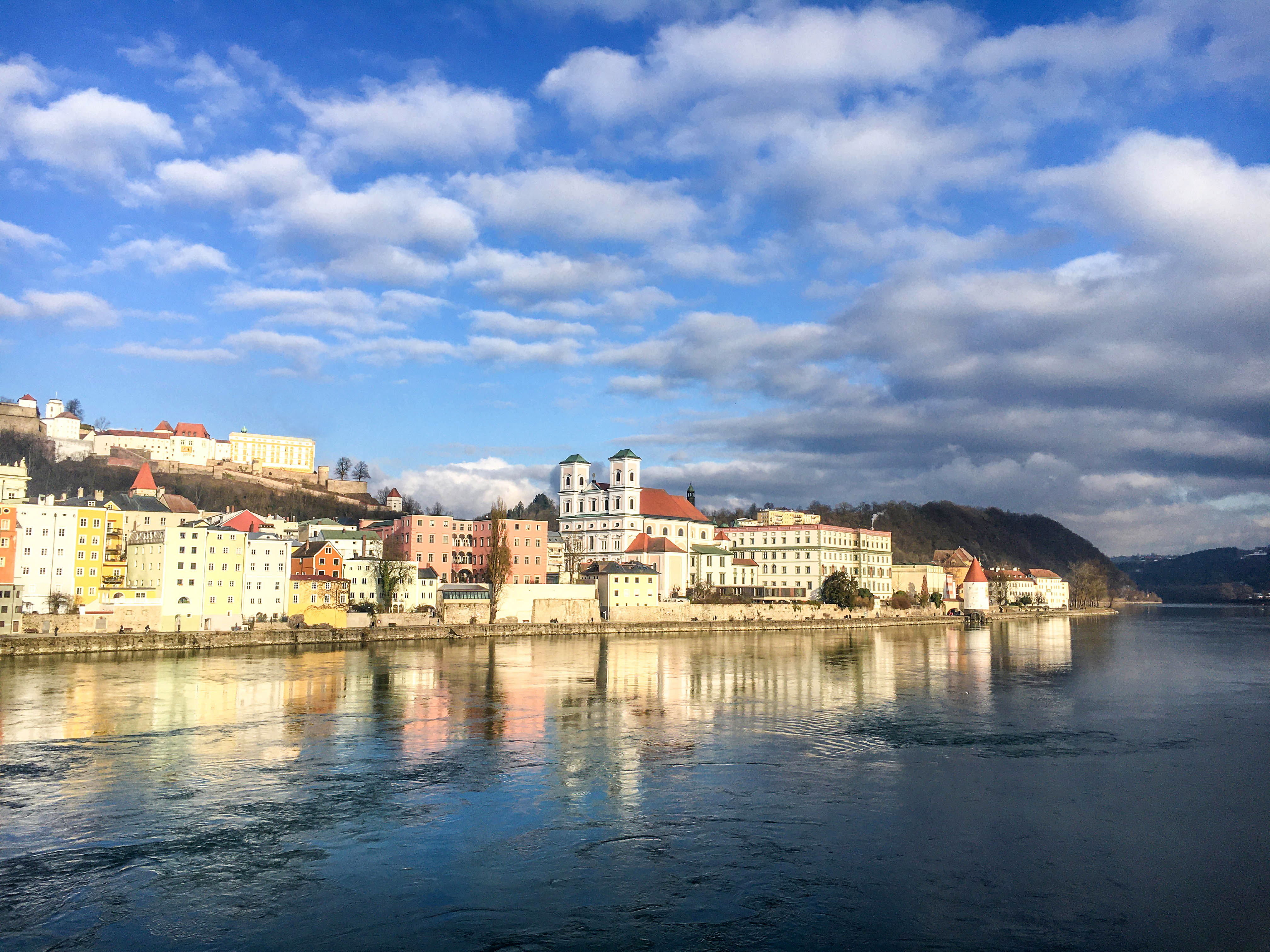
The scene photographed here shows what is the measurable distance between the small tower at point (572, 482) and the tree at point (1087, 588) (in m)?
66.5

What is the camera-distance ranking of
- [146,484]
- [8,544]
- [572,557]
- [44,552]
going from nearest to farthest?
[8,544], [44,552], [146,484], [572,557]

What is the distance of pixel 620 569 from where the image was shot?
216ft

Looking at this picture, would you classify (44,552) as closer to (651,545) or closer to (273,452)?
(651,545)

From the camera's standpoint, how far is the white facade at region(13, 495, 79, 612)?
44.6 m

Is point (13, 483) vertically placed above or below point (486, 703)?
above

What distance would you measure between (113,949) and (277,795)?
5.65m

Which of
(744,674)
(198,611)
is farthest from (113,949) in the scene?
(198,611)

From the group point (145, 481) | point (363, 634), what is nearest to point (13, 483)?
point (145, 481)

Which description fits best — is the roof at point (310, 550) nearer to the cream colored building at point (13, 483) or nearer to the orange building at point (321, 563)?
the orange building at point (321, 563)

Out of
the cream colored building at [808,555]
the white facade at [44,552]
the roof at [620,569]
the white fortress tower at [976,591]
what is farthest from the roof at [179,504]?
the white fortress tower at [976,591]

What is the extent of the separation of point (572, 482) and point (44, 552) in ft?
155

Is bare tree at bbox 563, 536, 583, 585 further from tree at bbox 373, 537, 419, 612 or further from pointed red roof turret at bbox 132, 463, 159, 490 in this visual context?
pointed red roof turret at bbox 132, 463, 159, 490

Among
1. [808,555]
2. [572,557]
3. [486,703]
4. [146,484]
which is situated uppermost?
[146,484]

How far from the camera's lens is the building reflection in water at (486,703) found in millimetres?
18266
